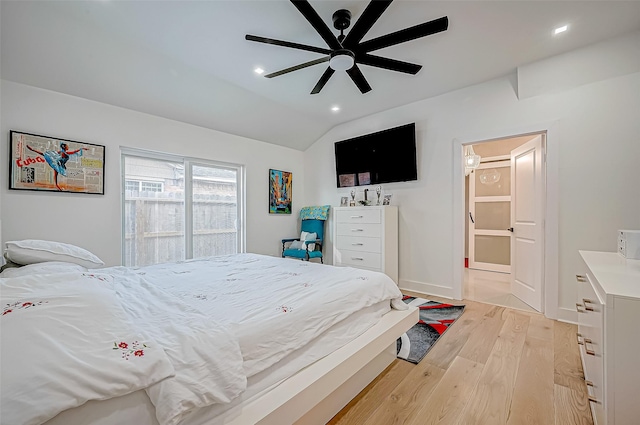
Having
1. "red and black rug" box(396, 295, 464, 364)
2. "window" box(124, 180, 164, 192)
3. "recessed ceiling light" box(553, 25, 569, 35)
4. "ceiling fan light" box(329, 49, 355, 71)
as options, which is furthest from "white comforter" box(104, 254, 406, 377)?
"recessed ceiling light" box(553, 25, 569, 35)

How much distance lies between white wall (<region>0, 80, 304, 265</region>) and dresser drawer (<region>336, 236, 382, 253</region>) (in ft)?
7.37

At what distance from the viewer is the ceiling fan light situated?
2.04 m

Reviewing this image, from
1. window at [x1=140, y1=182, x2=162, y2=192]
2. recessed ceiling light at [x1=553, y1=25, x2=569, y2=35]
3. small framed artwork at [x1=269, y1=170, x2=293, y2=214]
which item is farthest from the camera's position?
small framed artwork at [x1=269, y1=170, x2=293, y2=214]

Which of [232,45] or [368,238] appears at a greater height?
[232,45]

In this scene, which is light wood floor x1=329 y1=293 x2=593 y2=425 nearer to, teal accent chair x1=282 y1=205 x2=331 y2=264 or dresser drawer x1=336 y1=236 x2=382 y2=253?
dresser drawer x1=336 y1=236 x2=382 y2=253

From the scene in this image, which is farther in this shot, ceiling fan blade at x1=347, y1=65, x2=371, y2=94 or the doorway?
the doorway

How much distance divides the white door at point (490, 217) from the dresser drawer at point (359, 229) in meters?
2.87

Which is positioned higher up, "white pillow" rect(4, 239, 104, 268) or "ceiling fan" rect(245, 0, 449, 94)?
"ceiling fan" rect(245, 0, 449, 94)

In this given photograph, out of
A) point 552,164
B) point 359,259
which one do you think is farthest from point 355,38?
point 359,259

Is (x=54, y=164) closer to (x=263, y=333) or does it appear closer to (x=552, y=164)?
(x=263, y=333)

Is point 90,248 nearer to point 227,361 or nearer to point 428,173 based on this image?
point 227,361

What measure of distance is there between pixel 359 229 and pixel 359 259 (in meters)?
0.45

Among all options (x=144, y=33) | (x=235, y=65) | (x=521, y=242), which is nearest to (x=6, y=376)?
(x=144, y=33)

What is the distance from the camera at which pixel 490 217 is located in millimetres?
5172
